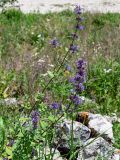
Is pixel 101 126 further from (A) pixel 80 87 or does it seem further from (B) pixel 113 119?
(A) pixel 80 87

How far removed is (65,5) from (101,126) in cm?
1007

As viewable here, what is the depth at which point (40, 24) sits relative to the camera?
11.2 metres

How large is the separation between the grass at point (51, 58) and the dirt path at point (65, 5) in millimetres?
1943

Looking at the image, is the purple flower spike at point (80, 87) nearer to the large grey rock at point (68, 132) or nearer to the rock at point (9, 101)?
the large grey rock at point (68, 132)

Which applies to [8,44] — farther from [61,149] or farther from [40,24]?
[61,149]

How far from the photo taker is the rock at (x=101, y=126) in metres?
5.12

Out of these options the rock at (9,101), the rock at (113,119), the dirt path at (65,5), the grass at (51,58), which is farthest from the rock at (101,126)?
the dirt path at (65,5)

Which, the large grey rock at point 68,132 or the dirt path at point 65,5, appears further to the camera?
the dirt path at point 65,5

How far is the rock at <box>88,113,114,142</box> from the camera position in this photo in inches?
202

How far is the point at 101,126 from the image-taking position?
17.1ft

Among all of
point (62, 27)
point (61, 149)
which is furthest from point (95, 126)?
point (62, 27)

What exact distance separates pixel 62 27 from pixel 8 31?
4.49 ft

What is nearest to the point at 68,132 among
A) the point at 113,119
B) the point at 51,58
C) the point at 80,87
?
the point at 113,119

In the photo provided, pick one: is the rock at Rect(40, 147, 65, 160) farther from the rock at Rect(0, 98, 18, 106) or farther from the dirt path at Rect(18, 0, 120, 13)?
the dirt path at Rect(18, 0, 120, 13)
